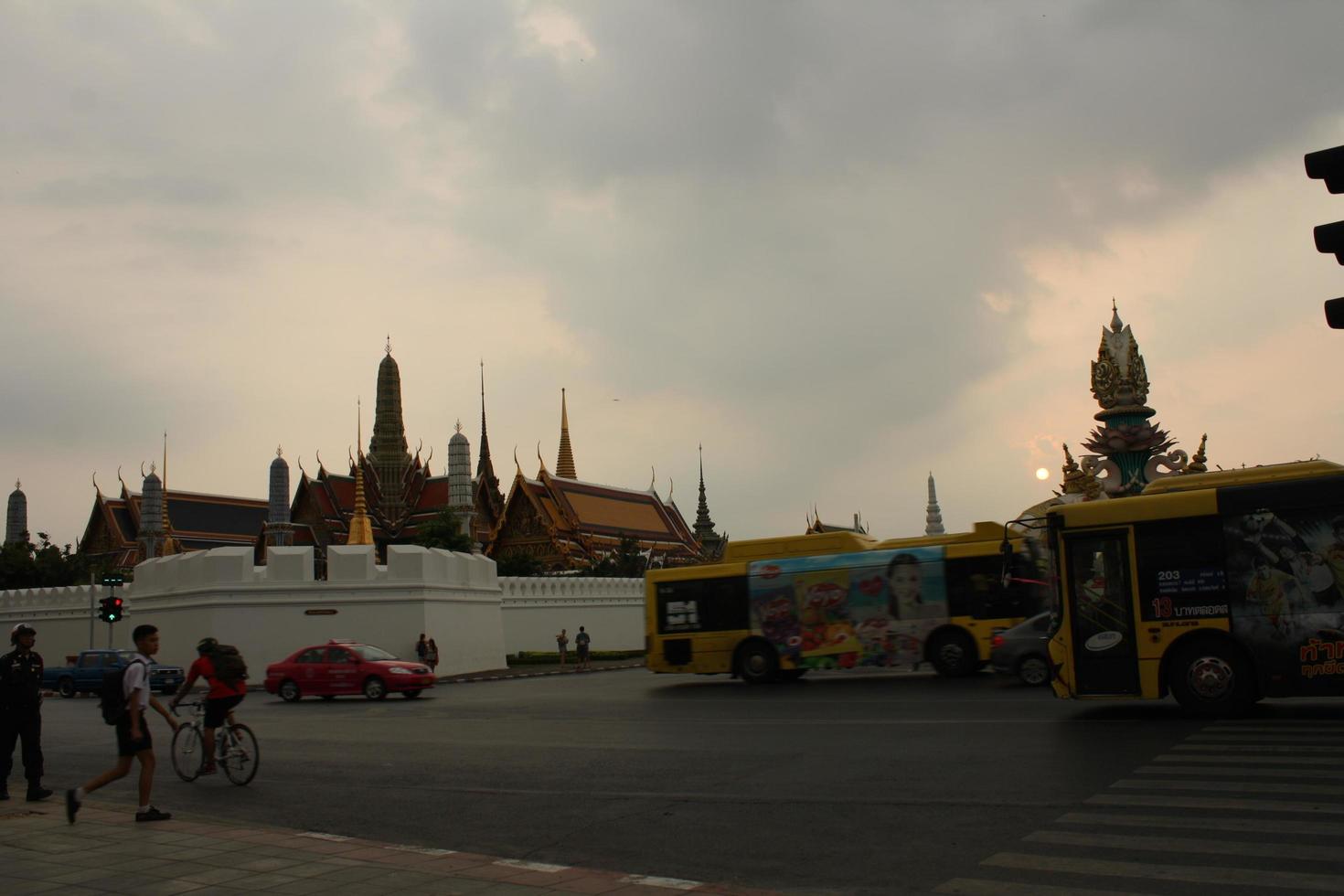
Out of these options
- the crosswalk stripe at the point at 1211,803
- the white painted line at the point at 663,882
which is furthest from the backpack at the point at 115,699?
the crosswalk stripe at the point at 1211,803

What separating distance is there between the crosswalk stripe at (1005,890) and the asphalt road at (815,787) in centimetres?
2

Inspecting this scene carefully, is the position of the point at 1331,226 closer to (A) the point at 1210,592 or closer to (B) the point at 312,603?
(A) the point at 1210,592

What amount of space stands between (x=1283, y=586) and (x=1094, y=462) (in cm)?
3460

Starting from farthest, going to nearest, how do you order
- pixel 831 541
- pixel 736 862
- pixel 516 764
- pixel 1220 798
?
pixel 831 541, pixel 516 764, pixel 1220 798, pixel 736 862

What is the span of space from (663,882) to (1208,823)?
3513 millimetres

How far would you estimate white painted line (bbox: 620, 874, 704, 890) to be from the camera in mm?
6425

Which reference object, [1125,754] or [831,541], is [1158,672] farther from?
[831,541]

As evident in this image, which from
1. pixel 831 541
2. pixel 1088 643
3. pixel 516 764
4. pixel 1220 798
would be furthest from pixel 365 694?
pixel 1220 798

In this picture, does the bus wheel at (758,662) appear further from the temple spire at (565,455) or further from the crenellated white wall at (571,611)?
the temple spire at (565,455)

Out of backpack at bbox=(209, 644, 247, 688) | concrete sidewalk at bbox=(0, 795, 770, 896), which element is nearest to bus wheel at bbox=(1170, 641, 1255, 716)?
concrete sidewalk at bbox=(0, 795, 770, 896)

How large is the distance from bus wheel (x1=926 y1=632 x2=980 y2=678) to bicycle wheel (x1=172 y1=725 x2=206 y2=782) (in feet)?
44.8

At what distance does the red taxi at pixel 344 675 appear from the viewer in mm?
23859

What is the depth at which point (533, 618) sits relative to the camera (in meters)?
42.0

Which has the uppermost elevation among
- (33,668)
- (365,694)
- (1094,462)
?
(1094,462)
